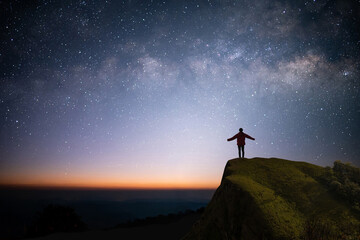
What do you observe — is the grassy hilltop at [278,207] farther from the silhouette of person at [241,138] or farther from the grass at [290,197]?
the silhouette of person at [241,138]

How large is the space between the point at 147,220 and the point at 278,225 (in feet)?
64.7

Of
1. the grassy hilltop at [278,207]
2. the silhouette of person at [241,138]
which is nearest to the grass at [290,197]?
the grassy hilltop at [278,207]

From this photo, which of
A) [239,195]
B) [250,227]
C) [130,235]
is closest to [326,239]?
[250,227]

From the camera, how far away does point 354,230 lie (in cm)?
709

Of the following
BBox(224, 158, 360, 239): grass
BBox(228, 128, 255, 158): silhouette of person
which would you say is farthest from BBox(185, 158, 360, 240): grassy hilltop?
BBox(228, 128, 255, 158): silhouette of person

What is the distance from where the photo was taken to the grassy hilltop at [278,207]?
686cm

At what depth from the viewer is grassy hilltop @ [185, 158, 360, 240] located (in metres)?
6.86

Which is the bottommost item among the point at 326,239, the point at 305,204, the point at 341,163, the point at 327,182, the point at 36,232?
the point at 36,232

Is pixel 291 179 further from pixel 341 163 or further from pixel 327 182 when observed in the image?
pixel 341 163

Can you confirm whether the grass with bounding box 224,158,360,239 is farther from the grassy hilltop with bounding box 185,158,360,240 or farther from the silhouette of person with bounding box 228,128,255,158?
the silhouette of person with bounding box 228,128,255,158

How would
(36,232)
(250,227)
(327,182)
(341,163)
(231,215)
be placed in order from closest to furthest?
1. (250,227)
2. (231,215)
3. (327,182)
4. (341,163)
5. (36,232)

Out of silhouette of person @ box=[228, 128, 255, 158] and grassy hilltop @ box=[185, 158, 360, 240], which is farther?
silhouette of person @ box=[228, 128, 255, 158]

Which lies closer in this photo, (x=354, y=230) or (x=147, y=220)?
(x=354, y=230)

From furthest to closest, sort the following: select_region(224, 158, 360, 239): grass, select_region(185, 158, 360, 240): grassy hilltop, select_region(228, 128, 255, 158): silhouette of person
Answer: select_region(228, 128, 255, 158): silhouette of person < select_region(224, 158, 360, 239): grass < select_region(185, 158, 360, 240): grassy hilltop
